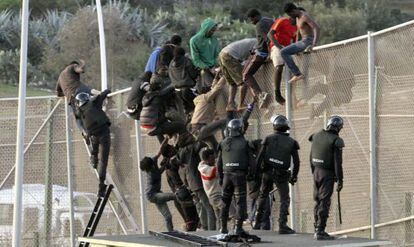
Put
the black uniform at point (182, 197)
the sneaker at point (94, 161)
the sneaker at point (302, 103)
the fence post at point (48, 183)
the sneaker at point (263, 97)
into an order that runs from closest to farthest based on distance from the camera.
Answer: the sneaker at point (302, 103)
the sneaker at point (263, 97)
the black uniform at point (182, 197)
the sneaker at point (94, 161)
the fence post at point (48, 183)

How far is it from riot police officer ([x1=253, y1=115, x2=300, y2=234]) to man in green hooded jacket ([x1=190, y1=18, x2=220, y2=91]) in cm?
373

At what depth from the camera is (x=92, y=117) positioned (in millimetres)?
21188

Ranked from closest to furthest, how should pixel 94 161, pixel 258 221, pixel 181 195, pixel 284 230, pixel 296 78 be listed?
pixel 284 230
pixel 258 221
pixel 296 78
pixel 181 195
pixel 94 161

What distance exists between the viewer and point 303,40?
1867 cm

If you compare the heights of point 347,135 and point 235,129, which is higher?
point 347,135

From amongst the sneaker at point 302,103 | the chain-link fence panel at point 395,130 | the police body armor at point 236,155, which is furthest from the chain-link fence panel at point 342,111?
the police body armor at point 236,155

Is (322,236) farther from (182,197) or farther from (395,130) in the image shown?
(182,197)

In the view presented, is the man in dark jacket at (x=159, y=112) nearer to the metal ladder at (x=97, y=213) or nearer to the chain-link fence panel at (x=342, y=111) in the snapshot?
the metal ladder at (x=97, y=213)

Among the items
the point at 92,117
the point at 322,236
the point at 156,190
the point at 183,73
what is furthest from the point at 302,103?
the point at 322,236

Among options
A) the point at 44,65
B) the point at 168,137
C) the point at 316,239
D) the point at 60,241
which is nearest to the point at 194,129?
the point at 168,137

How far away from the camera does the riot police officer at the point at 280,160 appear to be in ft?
55.4

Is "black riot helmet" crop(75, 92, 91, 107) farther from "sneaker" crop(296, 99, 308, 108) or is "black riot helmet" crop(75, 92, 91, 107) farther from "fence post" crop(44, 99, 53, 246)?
"sneaker" crop(296, 99, 308, 108)

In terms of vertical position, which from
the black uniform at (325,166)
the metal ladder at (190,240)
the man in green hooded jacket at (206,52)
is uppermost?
the man in green hooded jacket at (206,52)

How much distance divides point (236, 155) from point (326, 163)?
1109 millimetres
